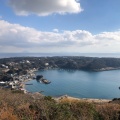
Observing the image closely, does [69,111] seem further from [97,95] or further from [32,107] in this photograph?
[97,95]

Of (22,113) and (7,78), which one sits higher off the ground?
(22,113)

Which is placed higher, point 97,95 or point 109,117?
point 109,117

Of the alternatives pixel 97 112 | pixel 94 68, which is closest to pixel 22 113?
pixel 97 112

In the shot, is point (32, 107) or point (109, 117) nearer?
point (32, 107)

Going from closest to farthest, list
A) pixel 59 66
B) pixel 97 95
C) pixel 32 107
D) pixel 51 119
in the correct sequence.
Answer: pixel 51 119
pixel 32 107
pixel 97 95
pixel 59 66

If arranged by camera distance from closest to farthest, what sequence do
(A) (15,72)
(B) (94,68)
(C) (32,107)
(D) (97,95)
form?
(C) (32,107) → (D) (97,95) → (A) (15,72) → (B) (94,68)

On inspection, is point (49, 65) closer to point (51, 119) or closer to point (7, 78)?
point (7, 78)

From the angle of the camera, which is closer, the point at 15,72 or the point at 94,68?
the point at 15,72

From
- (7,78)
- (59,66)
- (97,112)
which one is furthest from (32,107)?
(59,66)

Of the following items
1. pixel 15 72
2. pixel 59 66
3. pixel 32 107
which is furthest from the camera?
pixel 59 66
